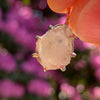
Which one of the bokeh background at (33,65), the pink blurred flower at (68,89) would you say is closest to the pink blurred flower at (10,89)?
the bokeh background at (33,65)

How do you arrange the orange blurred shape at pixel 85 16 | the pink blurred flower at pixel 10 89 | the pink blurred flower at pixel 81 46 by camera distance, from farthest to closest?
1. the pink blurred flower at pixel 81 46
2. the pink blurred flower at pixel 10 89
3. the orange blurred shape at pixel 85 16

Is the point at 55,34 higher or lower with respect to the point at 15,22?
higher

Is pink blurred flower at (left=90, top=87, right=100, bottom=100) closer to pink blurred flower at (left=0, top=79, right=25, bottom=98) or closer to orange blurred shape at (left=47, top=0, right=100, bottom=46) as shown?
pink blurred flower at (left=0, top=79, right=25, bottom=98)

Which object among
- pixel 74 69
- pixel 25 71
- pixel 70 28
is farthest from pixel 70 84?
pixel 70 28

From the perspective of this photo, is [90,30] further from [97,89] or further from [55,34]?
[97,89]

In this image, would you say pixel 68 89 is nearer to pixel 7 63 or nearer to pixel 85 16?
pixel 7 63

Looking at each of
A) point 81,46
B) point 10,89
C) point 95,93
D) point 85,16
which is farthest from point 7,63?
point 85,16

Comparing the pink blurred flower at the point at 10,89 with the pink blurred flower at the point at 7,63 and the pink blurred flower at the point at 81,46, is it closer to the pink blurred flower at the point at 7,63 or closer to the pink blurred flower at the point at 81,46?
the pink blurred flower at the point at 7,63

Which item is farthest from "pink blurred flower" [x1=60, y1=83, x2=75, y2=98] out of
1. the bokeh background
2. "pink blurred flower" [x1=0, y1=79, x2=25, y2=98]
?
"pink blurred flower" [x1=0, y1=79, x2=25, y2=98]
